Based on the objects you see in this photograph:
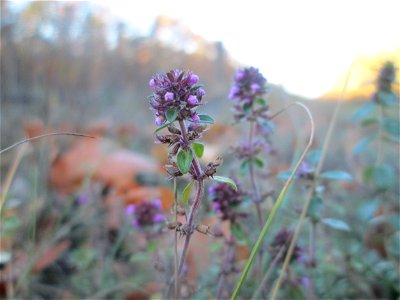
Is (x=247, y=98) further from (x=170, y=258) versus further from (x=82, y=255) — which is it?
(x=82, y=255)

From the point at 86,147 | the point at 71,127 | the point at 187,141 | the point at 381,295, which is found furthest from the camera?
the point at 71,127

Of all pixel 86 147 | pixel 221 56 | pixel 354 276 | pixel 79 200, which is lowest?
pixel 354 276

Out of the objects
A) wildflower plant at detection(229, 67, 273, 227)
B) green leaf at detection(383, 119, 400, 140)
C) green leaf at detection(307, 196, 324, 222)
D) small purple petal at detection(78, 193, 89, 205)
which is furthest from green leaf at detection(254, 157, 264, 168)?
small purple petal at detection(78, 193, 89, 205)

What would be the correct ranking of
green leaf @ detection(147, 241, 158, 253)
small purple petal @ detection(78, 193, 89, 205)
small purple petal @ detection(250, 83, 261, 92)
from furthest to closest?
small purple petal @ detection(78, 193, 89, 205) < green leaf @ detection(147, 241, 158, 253) < small purple petal @ detection(250, 83, 261, 92)

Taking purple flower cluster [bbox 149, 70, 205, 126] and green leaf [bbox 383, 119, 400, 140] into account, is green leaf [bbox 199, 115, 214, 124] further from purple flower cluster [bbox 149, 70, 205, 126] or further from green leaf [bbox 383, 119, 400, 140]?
green leaf [bbox 383, 119, 400, 140]

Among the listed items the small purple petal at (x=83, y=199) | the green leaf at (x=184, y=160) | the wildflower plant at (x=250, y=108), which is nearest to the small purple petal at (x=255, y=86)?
the wildflower plant at (x=250, y=108)

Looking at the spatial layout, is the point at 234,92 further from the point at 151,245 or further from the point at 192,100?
the point at 151,245

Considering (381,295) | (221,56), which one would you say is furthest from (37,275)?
(221,56)
